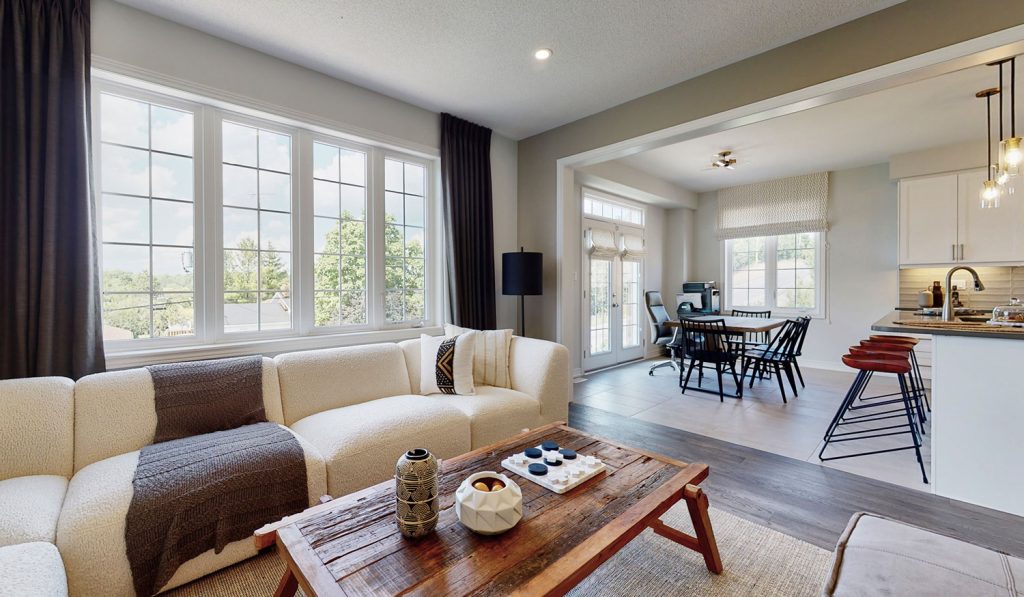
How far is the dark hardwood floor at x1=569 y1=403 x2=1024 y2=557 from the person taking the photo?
1.93m

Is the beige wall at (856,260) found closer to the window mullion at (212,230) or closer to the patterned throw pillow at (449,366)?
the patterned throw pillow at (449,366)

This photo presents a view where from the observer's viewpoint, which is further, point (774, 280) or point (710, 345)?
point (774, 280)

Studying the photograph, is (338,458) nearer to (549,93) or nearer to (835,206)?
(549,93)

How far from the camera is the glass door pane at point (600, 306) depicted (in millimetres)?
5520

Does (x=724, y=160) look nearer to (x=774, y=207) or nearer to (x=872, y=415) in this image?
(x=774, y=207)

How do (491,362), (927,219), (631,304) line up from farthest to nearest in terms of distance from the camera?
(631,304) < (927,219) < (491,362)

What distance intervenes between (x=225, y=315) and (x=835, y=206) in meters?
7.01

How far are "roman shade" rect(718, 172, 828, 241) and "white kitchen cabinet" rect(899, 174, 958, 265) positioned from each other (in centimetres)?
84

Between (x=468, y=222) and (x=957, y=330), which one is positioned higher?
(x=468, y=222)

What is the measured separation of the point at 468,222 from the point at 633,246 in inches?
126

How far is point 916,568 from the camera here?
994 millimetres

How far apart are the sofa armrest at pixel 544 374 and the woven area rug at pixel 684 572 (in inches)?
42.5

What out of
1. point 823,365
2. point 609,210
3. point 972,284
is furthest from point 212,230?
point 972,284

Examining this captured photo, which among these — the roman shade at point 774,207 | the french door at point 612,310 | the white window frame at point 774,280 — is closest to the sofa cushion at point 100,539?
the french door at point 612,310
